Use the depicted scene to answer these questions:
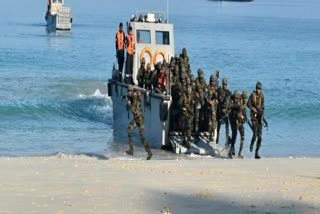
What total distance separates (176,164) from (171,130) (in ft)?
18.6

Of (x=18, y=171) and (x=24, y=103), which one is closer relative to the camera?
(x=18, y=171)

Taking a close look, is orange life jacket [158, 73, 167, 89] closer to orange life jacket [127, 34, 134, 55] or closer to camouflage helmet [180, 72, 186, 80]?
camouflage helmet [180, 72, 186, 80]

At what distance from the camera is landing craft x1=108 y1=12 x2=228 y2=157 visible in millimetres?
22094

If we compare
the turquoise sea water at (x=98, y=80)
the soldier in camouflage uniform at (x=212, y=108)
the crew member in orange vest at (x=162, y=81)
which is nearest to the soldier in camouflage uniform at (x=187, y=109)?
the soldier in camouflage uniform at (x=212, y=108)

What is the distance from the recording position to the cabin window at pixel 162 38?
26778mm

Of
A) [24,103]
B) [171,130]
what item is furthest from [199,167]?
[24,103]

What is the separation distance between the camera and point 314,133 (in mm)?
30688

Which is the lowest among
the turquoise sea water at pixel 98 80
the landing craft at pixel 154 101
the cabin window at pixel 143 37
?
the turquoise sea water at pixel 98 80

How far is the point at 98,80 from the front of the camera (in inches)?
1838

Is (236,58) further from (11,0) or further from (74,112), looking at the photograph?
(11,0)

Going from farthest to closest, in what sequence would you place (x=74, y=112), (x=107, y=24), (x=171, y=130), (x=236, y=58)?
(x=107, y=24)
(x=236, y=58)
(x=74, y=112)
(x=171, y=130)

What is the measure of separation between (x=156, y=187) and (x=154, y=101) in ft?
29.7

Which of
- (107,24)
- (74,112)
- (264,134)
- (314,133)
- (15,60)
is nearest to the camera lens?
(264,134)

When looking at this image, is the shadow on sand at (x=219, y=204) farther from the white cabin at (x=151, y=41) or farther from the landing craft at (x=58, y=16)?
the landing craft at (x=58, y=16)
